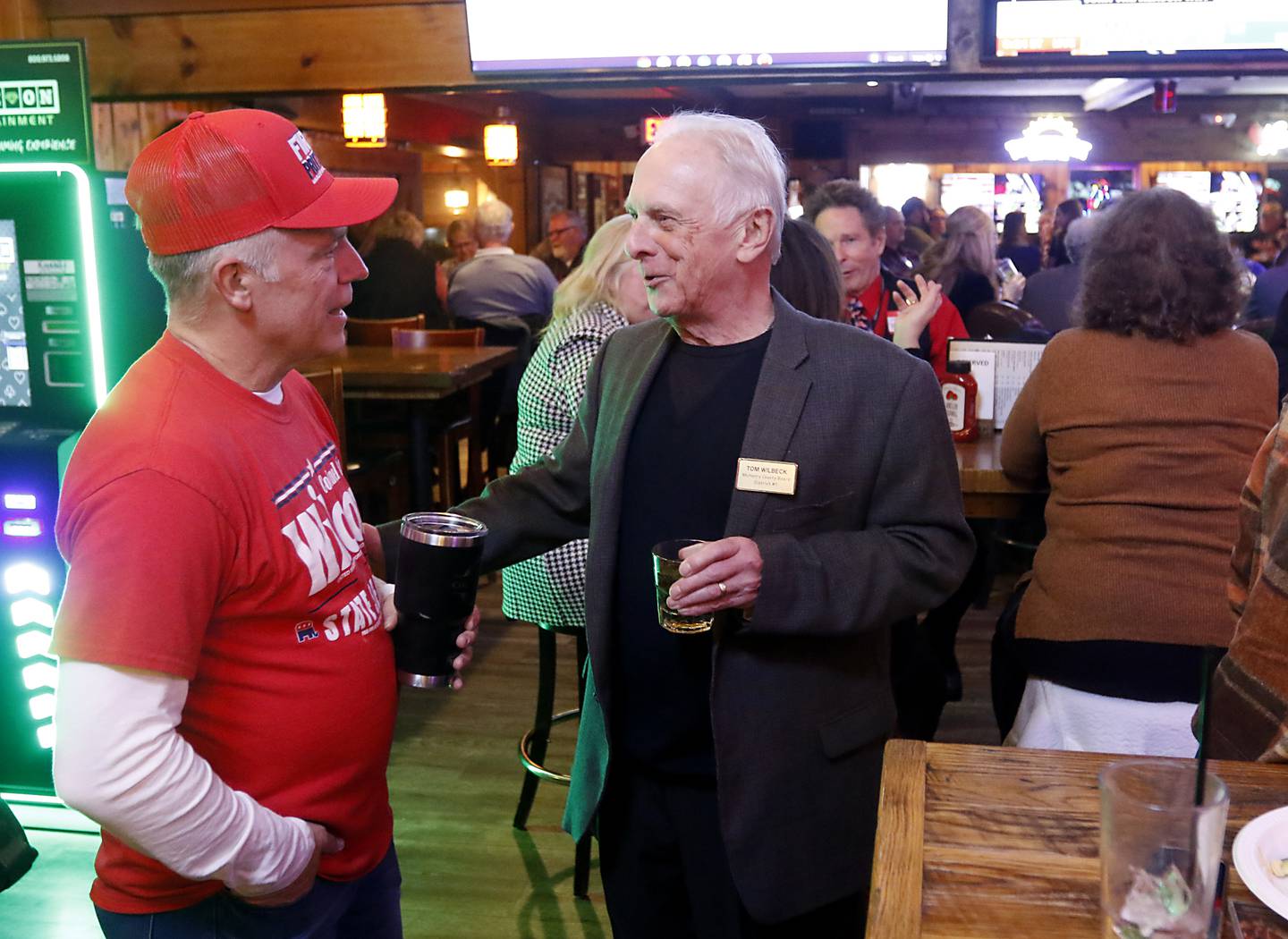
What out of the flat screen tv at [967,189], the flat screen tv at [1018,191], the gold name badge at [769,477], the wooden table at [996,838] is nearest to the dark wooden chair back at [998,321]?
the gold name badge at [769,477]

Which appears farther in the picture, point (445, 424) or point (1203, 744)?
point (445, 424)

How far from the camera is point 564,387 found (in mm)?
2797

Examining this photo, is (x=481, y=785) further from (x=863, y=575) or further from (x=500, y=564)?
(x=863, y=575)

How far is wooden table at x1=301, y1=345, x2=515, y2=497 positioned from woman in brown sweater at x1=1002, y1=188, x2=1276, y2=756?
292 cm

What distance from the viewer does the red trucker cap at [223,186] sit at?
1343 millimetres

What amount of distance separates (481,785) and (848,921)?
6.52ft

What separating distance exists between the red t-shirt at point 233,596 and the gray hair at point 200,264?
0.16ft

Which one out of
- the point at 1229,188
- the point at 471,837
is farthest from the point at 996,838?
the point at 1229,188

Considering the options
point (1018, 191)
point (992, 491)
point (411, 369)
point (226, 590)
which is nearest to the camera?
point (226, 590)

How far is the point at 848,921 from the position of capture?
1837 millimetres

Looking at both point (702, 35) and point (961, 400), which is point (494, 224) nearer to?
point (702, 35)

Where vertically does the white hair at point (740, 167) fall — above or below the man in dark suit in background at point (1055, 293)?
above

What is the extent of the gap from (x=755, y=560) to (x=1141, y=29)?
259 centimetres

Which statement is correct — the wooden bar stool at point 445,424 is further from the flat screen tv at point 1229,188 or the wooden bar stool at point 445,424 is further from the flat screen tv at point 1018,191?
the flat screen tv at point 1229,188
